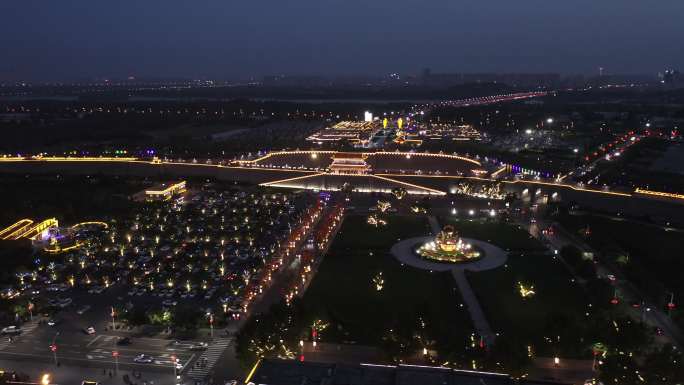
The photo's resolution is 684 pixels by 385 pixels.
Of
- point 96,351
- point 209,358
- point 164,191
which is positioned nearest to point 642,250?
point 209,358

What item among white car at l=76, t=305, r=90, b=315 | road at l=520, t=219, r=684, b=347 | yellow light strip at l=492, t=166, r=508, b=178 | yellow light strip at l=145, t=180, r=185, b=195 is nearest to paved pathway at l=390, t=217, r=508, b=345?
road at l=520, t=219, r=684, b=347

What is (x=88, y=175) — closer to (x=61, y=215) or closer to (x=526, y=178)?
(x=61, y=215)

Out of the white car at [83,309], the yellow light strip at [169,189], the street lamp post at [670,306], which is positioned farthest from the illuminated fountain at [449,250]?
the yellow light strip at [169,189]

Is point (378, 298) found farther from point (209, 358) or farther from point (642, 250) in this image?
point (642, 250)

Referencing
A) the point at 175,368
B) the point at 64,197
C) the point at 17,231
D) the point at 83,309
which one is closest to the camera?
the point at 175,368

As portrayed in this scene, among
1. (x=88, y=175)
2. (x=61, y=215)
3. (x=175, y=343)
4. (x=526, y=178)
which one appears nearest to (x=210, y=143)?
(x=88, y=175)
